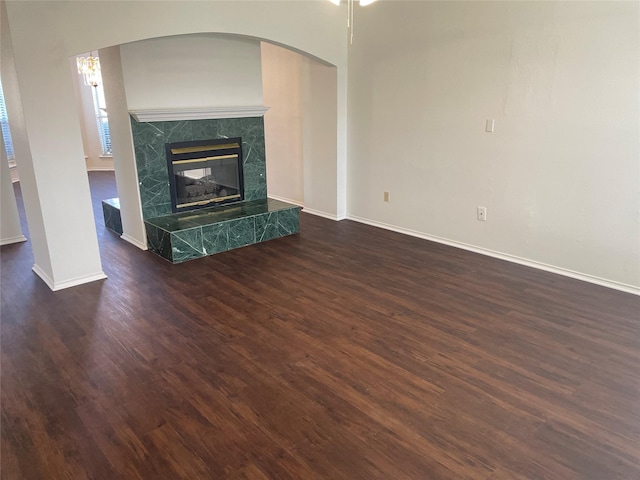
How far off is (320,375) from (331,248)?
224 cm

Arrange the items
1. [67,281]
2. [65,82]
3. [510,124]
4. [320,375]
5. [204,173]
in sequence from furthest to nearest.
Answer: [204,173] → [510,124] → [67,281] → [65,82] → [320,375]

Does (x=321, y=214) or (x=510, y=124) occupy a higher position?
(x=510, y=124)

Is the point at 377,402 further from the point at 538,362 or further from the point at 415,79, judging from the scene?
the point at 415,79

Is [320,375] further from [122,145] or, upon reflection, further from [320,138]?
[320,138]

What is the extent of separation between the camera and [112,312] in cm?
324

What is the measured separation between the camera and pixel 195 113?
4598mm

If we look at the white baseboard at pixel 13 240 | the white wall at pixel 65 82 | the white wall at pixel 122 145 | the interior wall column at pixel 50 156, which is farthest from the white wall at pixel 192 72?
the white baseboard at pixel 13 240

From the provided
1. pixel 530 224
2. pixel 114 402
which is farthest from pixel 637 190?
pixel 114 402

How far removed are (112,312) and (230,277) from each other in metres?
0.98

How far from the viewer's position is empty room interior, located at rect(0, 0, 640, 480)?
2.07 meters

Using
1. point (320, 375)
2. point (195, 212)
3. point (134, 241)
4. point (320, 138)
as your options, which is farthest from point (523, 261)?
point (134, 241)

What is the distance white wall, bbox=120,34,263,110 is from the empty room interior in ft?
0.09

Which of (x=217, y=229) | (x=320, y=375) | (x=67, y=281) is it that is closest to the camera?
(x=320, y=375)

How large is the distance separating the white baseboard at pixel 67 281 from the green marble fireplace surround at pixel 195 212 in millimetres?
652
